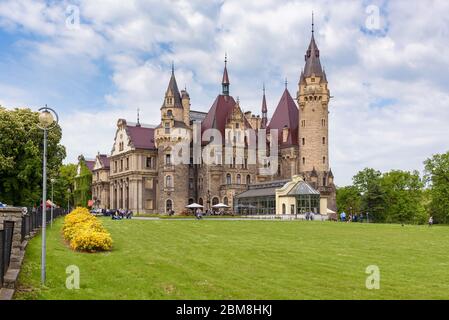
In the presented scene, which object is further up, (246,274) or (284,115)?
(284,115)

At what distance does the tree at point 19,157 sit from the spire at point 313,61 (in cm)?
5065

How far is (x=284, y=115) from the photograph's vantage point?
323ft

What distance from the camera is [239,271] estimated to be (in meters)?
18.7

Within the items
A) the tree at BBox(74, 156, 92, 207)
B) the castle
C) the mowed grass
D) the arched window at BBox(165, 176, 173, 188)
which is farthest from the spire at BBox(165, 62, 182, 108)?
the mowed grass

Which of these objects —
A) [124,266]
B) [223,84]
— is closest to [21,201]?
[124,266]

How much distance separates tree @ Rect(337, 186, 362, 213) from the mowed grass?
7743 cm

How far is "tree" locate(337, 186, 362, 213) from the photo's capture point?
105 meters

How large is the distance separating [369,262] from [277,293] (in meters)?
8.06

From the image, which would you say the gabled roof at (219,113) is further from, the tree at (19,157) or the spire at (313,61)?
the tree at (19,157)

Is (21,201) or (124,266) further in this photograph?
(21,201)

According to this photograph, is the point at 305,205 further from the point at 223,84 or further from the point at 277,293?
the point at 277,293
